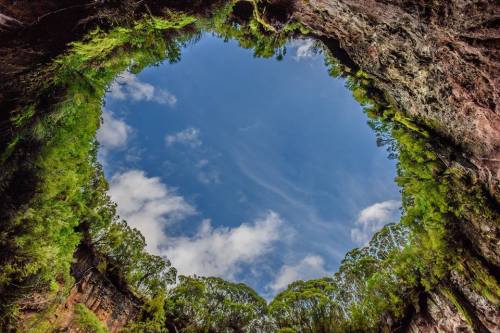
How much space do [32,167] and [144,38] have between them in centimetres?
341

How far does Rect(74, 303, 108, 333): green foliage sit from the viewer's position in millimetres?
10320

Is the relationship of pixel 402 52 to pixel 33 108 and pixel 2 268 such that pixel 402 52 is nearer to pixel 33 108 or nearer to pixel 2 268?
pixel 33 108

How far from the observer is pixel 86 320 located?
1048 cm

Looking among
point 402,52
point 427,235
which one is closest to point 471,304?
point 427,235

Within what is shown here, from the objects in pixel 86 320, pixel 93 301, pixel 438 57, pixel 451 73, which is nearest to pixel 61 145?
pixel 438 57

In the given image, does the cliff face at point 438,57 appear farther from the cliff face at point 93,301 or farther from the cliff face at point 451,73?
the cliff face at point 93,301

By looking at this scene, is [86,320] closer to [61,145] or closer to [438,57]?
[61,145]

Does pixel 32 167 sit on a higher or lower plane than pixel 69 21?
lower

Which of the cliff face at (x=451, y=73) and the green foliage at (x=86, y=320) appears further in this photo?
the green foliage at (x=86, y=320)

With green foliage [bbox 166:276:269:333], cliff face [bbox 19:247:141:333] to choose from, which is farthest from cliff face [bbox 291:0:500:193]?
green foliage [bbox 166:276:269:333]

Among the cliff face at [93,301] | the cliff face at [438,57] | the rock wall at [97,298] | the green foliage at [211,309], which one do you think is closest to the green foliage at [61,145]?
the cliff face at [438,57]

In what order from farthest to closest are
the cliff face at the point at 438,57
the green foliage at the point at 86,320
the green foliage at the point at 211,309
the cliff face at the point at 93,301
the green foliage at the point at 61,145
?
the green foliage at the point at 211,309 → the green foliage at the point at 86,320 → the cliff face at the point at 93,301 → the green foliage at the point at 61,145 → the cliff face at the point at 438,57

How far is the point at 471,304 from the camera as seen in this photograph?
7453mm

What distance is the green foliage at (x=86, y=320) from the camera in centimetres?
1032
